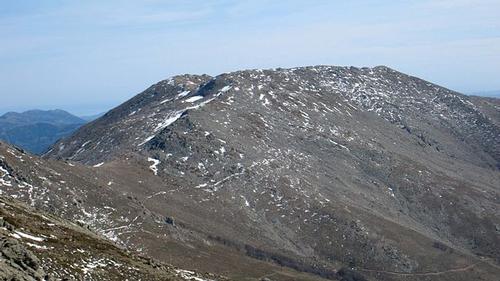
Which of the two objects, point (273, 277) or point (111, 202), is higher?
point (111, 202)

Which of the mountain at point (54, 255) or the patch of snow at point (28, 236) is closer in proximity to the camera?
the mountain at point (54, 255)

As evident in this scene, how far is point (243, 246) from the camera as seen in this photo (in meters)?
196

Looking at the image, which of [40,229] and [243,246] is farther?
[243,246]

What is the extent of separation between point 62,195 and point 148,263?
100m

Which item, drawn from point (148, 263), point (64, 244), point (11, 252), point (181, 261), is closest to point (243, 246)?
point (181, 261)

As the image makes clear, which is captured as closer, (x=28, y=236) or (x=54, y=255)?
(x=54, y=255)

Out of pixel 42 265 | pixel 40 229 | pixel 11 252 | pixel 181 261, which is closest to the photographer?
pixel 11 252

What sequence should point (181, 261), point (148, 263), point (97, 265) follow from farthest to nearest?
point (181, 261)
point (148, 263)
point (97, 265)

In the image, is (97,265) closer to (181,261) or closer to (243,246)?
(181,261)

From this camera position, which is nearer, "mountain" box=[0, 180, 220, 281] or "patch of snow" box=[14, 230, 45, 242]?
"mountain" box=[0, 180, 220, 281]

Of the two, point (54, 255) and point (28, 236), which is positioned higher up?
point (28, 236)

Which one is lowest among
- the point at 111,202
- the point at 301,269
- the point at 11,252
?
the point at 301,269

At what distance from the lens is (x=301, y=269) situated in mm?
193500

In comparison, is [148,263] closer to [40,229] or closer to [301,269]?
[40,229]
